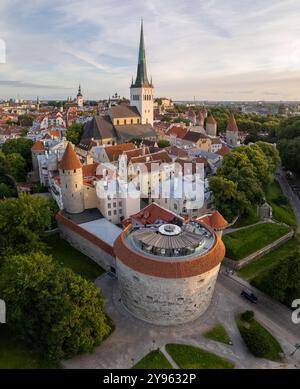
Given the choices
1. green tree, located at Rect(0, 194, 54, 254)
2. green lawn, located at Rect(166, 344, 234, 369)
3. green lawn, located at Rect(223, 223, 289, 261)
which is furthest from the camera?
green lawn, located at Rect(223, 223, 289, 261)

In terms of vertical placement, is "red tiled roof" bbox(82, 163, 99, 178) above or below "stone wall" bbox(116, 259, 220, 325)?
above

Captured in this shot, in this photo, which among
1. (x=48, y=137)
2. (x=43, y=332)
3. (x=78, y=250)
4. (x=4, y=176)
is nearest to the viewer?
(x=43, y=332)

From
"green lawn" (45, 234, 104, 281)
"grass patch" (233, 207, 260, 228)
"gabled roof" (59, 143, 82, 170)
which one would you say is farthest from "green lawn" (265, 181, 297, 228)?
"gabled roof" (59, 143, 82, 170)

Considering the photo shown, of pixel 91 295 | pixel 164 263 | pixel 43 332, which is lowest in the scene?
pixel 43 332

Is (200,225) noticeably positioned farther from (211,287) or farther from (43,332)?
(43,332)

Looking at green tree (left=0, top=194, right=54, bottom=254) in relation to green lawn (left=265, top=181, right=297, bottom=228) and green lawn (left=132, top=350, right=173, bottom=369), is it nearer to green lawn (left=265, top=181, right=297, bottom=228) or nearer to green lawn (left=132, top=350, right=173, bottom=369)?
green lawn (left=132, top=350, right=173, bottom=369)

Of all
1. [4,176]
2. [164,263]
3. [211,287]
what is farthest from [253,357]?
[4,176]
